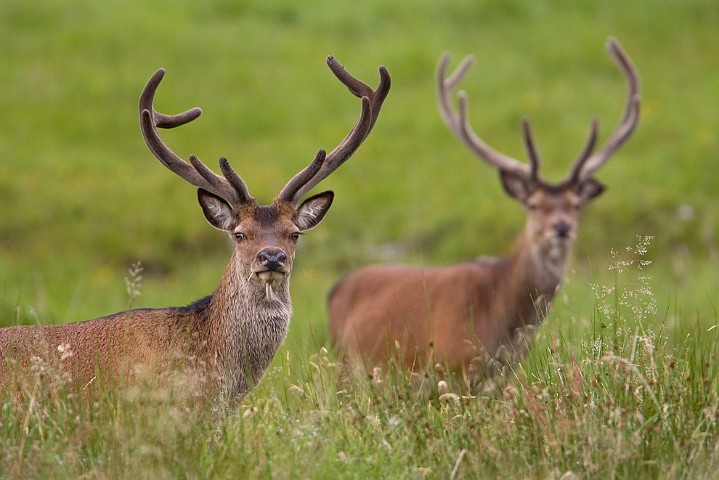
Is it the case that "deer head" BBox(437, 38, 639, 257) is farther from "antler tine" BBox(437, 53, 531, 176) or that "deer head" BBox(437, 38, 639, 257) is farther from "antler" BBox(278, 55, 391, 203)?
"antler" BBox(278, 55, 391, 203)

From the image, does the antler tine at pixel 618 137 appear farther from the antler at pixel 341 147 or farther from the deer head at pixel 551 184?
the antler at pixel 341 147

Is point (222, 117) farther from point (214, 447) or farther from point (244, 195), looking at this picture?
point (214, 447)

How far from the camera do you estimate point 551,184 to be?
32.5 ft

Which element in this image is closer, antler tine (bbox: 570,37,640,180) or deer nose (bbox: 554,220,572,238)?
deer nose (bbox: 554,220,572,238)

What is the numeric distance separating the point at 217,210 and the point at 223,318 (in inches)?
19.6

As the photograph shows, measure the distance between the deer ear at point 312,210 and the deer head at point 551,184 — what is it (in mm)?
3137

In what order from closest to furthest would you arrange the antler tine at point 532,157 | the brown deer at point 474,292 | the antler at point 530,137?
the brown deer at point 474,292 → the antler tine at point 532,157 → the antler at point 530,137

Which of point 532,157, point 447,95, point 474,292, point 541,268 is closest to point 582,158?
point 532,157

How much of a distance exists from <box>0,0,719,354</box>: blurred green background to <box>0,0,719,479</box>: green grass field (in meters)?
0.04

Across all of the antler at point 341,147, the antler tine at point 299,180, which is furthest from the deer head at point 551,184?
the antler tine at point 299,180

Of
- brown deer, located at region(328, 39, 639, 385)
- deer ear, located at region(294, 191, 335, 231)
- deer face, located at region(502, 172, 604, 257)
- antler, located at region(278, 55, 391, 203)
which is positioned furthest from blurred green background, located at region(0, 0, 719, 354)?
deer ear, located at region(294, 191, 335, 231)

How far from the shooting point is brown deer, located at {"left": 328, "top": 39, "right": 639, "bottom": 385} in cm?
873

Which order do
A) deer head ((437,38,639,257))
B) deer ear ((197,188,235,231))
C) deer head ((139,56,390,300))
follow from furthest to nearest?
1. deer head ((437,38,639,257))
2. deer ear ((197,188,235,231))
3. deer head ((139,56,390,300))

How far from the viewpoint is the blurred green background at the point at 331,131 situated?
568 inches
